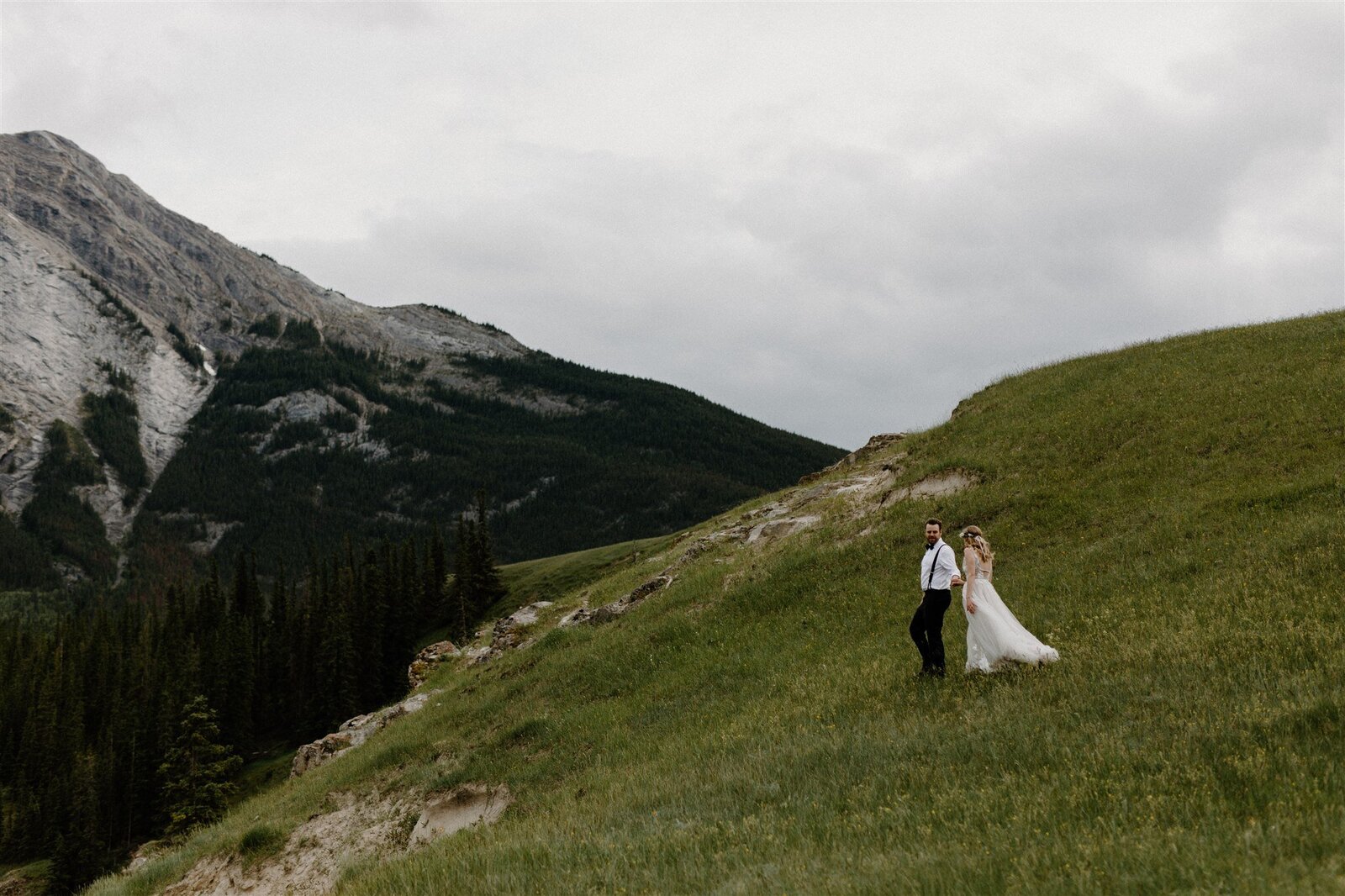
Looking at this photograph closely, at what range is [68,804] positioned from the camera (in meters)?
86.4

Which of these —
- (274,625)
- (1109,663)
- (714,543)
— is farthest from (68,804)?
(1109,663)

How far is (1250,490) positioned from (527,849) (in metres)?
19.7

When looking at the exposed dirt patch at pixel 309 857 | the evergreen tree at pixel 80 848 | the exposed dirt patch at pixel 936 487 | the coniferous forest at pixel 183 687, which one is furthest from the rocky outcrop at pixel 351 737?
the evergreen tree at pixel 80 848

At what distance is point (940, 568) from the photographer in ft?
50.3

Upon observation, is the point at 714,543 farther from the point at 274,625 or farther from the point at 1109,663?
the point at 274,625

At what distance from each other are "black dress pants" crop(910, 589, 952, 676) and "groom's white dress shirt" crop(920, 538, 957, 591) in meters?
0.12

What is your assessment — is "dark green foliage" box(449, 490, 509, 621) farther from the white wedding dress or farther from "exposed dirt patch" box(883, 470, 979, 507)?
the white wedding dress

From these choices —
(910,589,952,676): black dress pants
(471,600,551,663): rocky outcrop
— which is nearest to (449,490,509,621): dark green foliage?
(471,600,551,663): rocky outcrop

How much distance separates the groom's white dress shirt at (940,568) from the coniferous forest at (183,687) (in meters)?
74.8

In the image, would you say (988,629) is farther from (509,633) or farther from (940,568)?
(509,633)

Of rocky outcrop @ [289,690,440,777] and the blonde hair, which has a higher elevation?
the blonde hair

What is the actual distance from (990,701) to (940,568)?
3.09 m

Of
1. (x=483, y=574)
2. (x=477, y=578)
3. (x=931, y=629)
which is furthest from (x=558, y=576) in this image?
(x=931, y=629)

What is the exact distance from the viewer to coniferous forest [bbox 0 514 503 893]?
290ft
